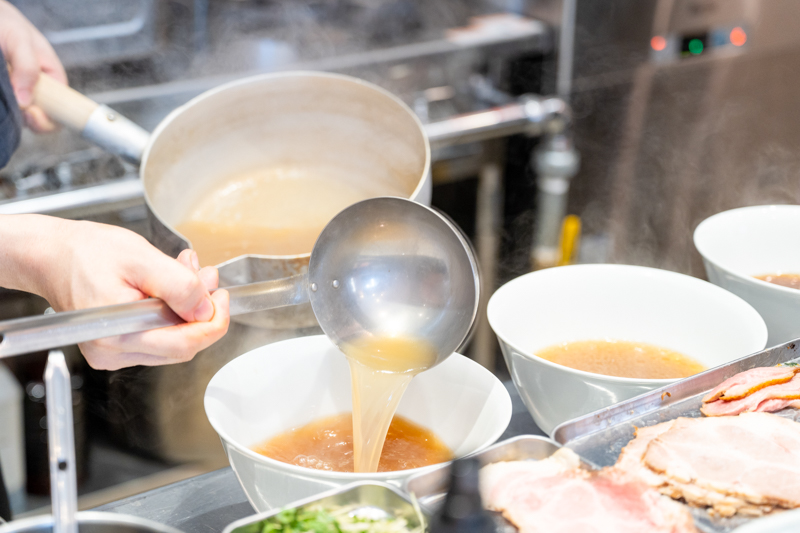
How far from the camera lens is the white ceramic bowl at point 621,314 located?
99cm

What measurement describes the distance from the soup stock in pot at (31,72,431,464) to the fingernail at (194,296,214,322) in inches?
11.9

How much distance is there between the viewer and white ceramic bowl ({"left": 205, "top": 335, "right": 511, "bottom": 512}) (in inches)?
32.5

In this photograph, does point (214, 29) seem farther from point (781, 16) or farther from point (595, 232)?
point (781, 16)

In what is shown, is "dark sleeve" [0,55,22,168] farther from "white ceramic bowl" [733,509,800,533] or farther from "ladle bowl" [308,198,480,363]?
"white ceramic bowl" [733,509,800,533]

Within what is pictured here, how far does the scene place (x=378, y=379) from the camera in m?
0.90

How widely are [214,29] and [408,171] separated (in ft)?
3.82

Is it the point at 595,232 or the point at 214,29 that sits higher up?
the point at 214,29

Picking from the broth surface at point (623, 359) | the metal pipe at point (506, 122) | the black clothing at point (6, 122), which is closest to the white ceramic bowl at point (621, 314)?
the broth surface at point (623, 359)

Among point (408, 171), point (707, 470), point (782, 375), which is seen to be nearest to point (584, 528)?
point (707, 470)

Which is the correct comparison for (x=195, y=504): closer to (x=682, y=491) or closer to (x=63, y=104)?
(x=682, y=491)

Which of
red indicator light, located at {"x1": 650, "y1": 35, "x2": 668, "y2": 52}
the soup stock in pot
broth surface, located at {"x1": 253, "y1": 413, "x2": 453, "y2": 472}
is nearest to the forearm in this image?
the soup stock in pot

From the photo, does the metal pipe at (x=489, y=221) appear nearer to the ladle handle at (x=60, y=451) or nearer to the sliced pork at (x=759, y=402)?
the sliced pork at (x=759, y=402)

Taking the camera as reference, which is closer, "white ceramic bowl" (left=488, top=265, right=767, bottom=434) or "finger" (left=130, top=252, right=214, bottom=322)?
"finger" (left=130, top=252, right=214, bottom=322)

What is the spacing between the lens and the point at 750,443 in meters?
0.78
